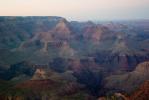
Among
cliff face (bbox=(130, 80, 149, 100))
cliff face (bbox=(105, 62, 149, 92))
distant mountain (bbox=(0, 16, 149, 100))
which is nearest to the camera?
cliff face (bbox=(130, 80, 149, 100))

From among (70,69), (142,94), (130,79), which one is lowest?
(70,69)

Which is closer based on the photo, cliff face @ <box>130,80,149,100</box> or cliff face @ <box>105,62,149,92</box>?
cliff face @ <box>130,80,149,100</box>

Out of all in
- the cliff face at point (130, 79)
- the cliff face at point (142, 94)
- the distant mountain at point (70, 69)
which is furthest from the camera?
the cliff face at point (130, 79)

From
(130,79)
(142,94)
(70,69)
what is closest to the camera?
(142,94)

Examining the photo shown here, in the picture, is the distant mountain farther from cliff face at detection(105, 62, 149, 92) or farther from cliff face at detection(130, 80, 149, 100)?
cliff face at detection(130, 80, 149, 100)

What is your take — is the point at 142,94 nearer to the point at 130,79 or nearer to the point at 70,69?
the point at 130,79

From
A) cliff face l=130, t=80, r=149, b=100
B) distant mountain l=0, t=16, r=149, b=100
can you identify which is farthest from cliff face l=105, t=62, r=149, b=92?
cliff face l=130, t=80, r=149, b=100

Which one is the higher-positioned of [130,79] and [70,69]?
[130,79]

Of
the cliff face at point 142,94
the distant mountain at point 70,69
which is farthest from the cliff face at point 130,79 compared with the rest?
the cliff face at point 142,94

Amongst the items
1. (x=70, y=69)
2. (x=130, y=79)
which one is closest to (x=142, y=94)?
(x=130, y=79)

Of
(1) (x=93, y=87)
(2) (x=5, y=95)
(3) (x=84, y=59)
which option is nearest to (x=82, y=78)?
(1) (x=93, y=87)

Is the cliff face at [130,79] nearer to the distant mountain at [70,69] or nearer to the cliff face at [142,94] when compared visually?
the distant mountain at [70,69]
